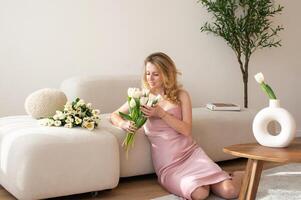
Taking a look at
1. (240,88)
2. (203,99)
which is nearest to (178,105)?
(203,99)

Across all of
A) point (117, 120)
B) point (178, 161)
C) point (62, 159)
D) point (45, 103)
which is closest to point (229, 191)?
point (178, 161)

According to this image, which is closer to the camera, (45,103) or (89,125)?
(89,125)

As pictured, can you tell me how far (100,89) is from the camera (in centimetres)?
368

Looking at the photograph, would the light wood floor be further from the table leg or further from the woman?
the table leg

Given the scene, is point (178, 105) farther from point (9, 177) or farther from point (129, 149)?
point (9, 177)

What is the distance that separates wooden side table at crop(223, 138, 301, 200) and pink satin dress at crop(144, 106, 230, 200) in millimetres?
529

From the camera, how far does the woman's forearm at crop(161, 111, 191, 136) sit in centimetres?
292

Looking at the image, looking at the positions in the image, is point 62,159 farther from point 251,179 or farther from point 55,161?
point 251,179

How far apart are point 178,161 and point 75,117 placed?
0.73 meters

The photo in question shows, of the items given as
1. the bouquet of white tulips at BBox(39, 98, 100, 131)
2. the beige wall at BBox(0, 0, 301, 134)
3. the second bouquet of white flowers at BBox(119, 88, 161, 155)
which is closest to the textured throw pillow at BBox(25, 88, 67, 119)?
the bouquet of white tulips at BBox(39, 98, 100, 131)

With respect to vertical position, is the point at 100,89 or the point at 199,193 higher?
the point at 100,89

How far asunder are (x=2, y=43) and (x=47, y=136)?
143cm

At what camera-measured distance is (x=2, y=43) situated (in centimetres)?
372

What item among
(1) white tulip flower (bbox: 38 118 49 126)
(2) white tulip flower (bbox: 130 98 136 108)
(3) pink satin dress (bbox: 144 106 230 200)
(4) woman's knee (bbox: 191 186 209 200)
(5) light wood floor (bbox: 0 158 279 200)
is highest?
(2) white tulip flower (bbox: 130 98 136 108)
